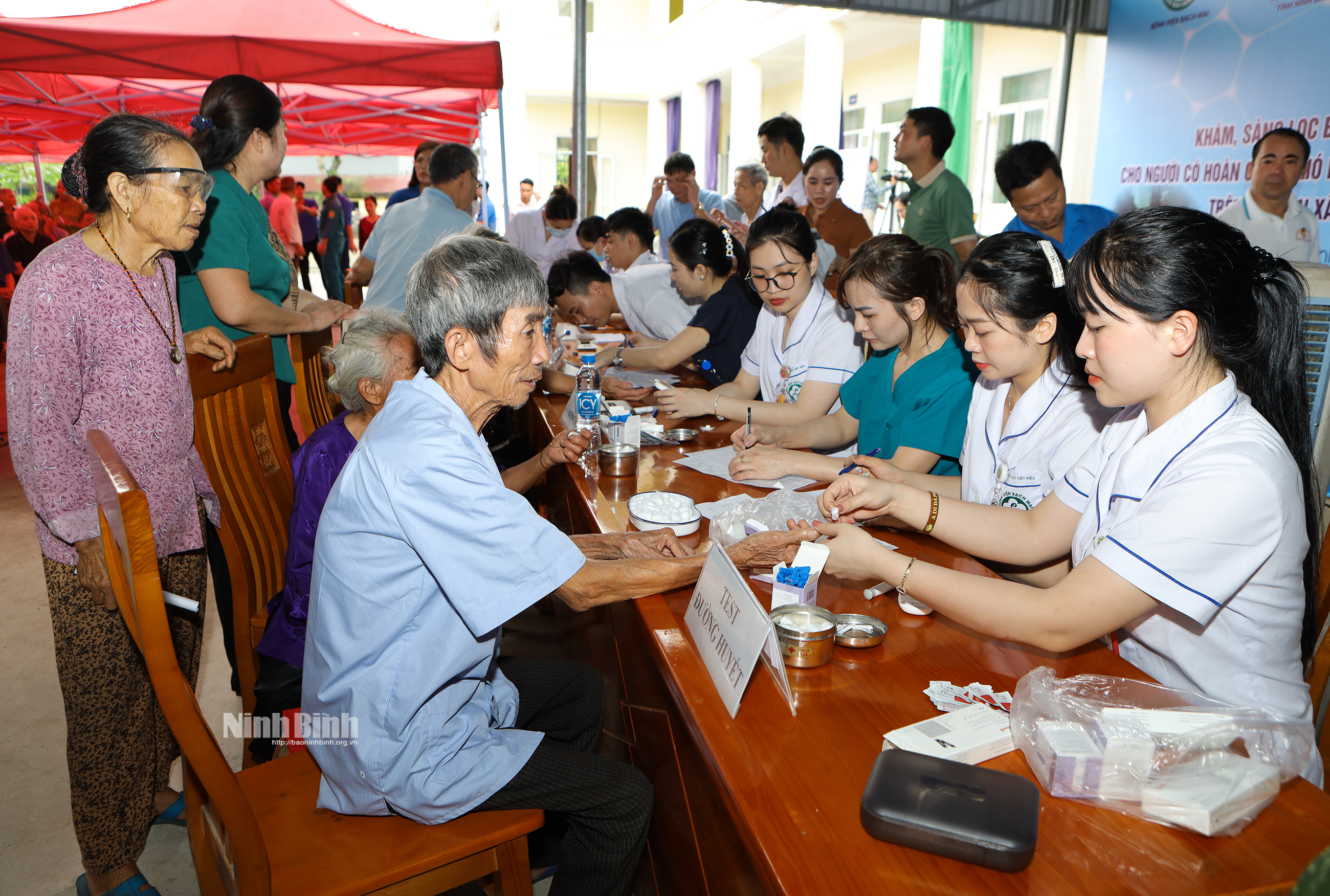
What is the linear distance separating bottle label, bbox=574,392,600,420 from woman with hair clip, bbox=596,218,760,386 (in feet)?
3.80

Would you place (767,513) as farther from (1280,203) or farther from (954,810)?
(1280,203)

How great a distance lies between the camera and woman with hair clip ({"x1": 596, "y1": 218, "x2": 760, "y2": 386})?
334 centimetres

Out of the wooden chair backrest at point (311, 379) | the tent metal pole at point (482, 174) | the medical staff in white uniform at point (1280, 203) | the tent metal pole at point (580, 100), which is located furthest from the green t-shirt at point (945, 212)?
the tent metal pole at point (482, 174)

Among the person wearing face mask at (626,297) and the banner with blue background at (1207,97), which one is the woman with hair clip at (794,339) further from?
the banner with blue background at (1207,97)

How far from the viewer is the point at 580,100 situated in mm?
5629

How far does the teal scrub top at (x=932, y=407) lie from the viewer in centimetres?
199

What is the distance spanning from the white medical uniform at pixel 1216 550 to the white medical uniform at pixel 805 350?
135cm

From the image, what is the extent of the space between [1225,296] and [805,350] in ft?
5.47

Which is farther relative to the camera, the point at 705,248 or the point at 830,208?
the point at 830,208

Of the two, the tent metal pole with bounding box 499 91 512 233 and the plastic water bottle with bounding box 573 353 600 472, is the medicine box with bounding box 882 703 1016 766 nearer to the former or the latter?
the plastic water bottle with bounding box 573 353 600 472

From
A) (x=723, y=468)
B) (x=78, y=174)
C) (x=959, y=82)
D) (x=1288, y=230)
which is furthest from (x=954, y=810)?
(x=959, y=82)

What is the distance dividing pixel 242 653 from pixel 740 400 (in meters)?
1.57

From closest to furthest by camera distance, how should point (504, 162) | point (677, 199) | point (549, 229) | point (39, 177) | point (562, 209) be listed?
point (504, 162) → point (677, 199) → point (562, 209) → point (549, 229) → point (39, 177)

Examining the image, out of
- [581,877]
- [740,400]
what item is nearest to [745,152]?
[740,400]
